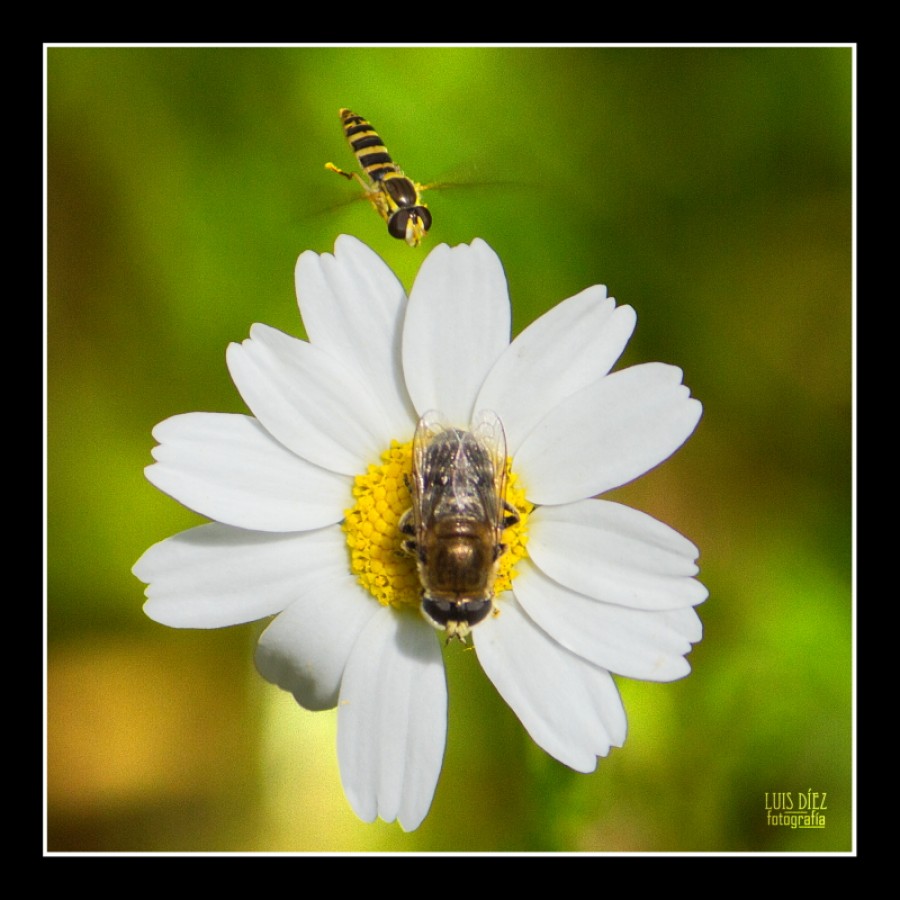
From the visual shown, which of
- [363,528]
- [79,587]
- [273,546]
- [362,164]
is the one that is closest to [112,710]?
[79,587]

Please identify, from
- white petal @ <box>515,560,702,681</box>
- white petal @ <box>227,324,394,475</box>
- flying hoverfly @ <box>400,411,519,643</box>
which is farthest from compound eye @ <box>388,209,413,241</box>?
white petal @ <box>515,560,702,681</box>

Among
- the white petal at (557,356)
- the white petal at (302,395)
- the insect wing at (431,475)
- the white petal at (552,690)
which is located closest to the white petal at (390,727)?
the white petal at (552,690)

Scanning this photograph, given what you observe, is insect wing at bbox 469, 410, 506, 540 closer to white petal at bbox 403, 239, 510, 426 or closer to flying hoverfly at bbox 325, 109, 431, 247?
white petal at bbox 403, 239, 510, 426

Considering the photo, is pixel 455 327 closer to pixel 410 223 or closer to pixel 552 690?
pixel 410 223

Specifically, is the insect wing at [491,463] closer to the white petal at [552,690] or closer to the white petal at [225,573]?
the white petal at [552,690]

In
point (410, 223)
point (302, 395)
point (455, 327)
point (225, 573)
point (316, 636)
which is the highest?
point (410, 223)

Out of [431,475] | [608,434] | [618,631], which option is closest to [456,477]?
[431,475]

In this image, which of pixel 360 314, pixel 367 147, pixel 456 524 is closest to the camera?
pixel 456 524
